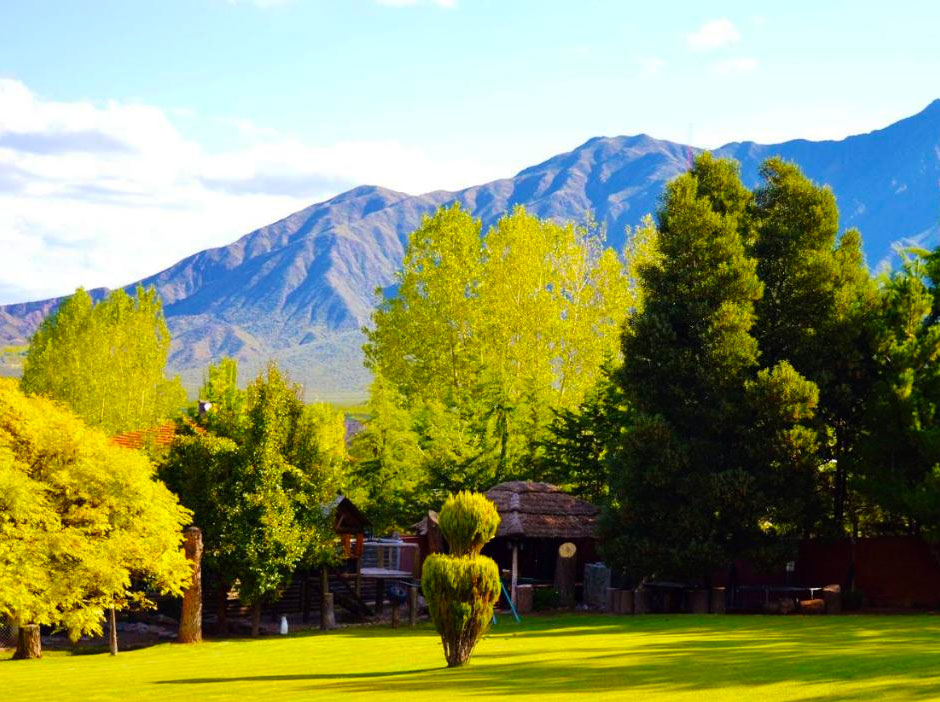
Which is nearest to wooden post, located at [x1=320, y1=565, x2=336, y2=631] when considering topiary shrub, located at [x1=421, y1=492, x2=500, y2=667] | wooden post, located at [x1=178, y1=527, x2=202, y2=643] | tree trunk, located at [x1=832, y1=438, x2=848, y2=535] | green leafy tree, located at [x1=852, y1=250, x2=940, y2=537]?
wooden post, located at [x1=178, y1=527, x2=202, y2=643]

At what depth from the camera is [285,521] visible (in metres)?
39.5

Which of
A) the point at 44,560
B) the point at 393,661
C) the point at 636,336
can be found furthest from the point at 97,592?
the point at 636,336

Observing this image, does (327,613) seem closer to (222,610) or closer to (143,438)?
(222,610)

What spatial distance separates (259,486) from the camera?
3934cm

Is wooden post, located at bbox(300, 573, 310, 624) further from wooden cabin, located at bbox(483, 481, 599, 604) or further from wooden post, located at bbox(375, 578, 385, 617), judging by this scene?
wooden cabin, located at bbox(483, 481, 599, 604)

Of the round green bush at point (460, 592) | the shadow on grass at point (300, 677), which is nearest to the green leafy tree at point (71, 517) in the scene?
the shadow on grass at point (300, 677)

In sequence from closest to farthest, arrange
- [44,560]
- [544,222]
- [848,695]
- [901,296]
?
1. [848,695]
2. [44,560]
3. [901,296]
4. [544,222]

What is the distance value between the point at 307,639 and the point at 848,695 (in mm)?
22744

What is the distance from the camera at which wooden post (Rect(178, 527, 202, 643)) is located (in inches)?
1502

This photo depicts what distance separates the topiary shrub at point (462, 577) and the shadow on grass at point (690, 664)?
0.90 m

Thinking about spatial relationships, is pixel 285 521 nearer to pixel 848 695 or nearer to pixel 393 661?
pixel 393 661

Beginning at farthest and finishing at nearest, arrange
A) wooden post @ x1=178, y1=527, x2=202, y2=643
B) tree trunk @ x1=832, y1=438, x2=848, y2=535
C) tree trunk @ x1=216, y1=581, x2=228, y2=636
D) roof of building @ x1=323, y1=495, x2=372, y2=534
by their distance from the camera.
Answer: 1. roof of building @ x1=323, y1=495, x2=372, y2=534
2. tree trunk @ x1=832, y1=438, x2=848, y2=535
3. tree trunk @ x1=216, y1=581, x2=228, y2=636
4. wooden post @ x1=178, y1=527, x2=202, y2=643

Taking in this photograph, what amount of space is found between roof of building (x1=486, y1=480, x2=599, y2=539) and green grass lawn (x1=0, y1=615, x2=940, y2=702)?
18.4 feet

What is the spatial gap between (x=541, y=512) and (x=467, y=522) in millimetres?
20001
